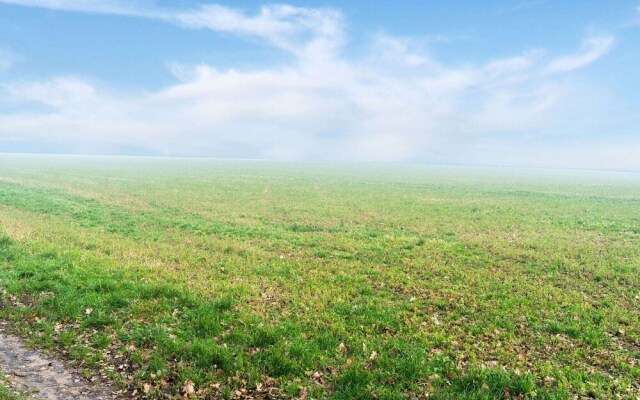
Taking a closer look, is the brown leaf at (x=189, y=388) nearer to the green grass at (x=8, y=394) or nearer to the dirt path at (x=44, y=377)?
the dirt path at (x=44, y=377)

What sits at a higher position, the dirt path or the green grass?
the green grass

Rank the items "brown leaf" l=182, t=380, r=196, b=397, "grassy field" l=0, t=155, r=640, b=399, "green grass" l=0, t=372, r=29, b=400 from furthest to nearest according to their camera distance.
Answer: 1. "grassy field" l=0, t=155, r=640, b=399
2. "brown leaf" l=182, t=380, r=196, b=397
3. "green grass" l=0, t=372, r=29, b=400

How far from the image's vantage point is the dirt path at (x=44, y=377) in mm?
7641

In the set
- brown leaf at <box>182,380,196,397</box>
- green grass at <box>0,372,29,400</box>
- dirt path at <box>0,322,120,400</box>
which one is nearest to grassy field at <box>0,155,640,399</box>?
brown leaf at <box>182,380,196,397</box>

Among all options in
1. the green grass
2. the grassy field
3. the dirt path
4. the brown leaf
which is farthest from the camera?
the grassy field

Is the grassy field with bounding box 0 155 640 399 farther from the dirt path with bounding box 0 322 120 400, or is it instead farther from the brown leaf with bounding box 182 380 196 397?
the dirt path with bounding box 0 322 120 400

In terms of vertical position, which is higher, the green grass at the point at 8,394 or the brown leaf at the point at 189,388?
the green grass at the point at 8,394

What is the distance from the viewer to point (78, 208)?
33.2 m

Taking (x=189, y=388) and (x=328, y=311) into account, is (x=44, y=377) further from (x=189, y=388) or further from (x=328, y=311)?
(x=328, y=311)

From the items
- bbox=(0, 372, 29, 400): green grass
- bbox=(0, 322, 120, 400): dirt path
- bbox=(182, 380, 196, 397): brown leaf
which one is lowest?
bbox=(182, 380, 196, 397): brown leaf

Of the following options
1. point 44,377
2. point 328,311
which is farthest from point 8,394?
point 328,311

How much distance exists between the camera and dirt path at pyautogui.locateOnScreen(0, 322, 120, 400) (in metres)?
7.64

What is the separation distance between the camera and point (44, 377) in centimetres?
815

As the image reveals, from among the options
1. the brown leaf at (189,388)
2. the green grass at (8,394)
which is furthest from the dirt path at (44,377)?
the brown leaf at (189,388)
